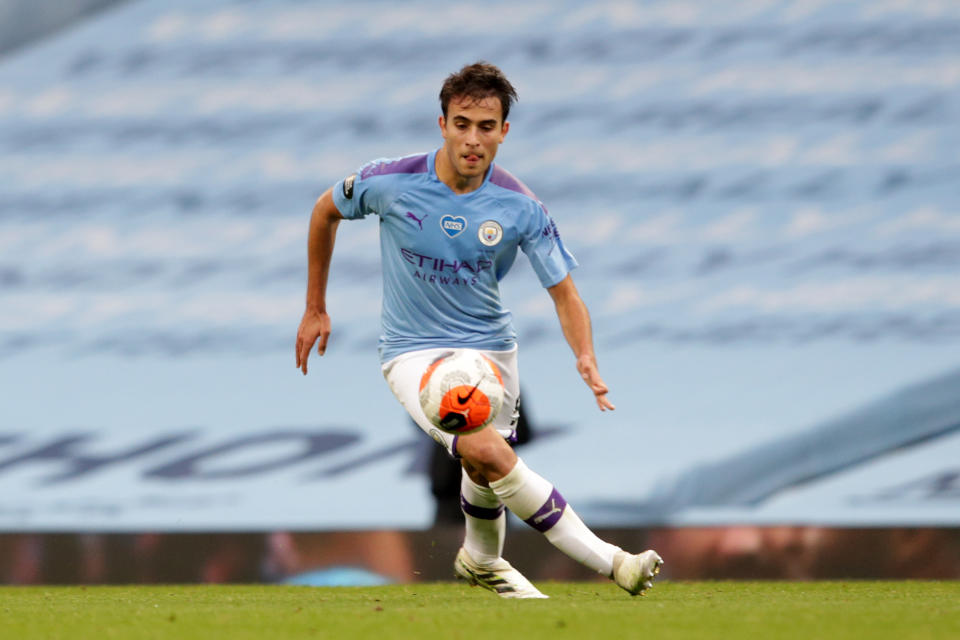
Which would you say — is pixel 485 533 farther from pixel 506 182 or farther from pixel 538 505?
pixel 506 182

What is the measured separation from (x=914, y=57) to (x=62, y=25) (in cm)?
→ 507

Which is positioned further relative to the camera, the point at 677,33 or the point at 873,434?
the point at 677,33

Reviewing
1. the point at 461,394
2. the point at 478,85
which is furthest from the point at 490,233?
the point at 461,394

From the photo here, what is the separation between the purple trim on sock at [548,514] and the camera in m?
4.47

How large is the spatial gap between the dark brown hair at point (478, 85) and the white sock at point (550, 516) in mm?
1183

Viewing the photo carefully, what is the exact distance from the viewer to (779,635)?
344 centimetres

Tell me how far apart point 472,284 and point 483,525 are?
2.73ft

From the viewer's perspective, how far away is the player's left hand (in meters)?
4.31

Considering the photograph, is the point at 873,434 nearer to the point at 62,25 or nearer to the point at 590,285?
the point at 590,285

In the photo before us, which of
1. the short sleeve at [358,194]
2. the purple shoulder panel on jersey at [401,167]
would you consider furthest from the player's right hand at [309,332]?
the purple shoulder panel on jersey at [401,167]

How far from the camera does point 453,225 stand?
15.4 ft

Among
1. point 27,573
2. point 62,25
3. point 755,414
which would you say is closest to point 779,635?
point 755,414

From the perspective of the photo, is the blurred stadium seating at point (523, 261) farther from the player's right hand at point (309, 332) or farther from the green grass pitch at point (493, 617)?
the player's right hand at point (309, 332)

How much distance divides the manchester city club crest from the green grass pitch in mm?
1160
